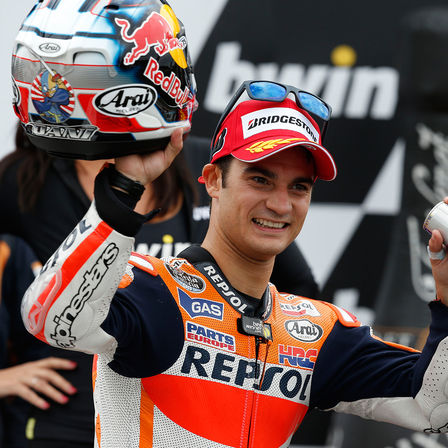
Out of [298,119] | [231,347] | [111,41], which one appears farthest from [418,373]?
[111,41]

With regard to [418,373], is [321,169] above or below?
above

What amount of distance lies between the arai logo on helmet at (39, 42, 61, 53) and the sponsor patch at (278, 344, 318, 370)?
0.95 meters

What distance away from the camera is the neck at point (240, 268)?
246 centimetres

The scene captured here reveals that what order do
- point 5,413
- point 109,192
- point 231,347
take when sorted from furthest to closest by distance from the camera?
point 5,413 < point 231,347 < point 109,192

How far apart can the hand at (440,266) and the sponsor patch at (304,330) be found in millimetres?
356

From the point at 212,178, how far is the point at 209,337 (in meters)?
0.45

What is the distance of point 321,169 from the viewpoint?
8.13 feet

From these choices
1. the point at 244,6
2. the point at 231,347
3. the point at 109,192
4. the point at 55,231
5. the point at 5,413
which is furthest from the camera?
the point at 244,6

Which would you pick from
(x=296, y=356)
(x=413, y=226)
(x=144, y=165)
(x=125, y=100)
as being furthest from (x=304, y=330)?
(x=413, y=226)

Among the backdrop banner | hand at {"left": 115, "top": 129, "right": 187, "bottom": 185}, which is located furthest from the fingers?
the backdrop banner

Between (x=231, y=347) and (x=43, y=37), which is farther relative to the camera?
(x=231, y=347)

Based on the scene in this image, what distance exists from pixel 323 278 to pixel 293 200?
77.5 inches

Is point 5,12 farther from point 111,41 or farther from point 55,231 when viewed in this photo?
point 111,41

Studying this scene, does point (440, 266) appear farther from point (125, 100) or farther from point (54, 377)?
point (54, 377)
